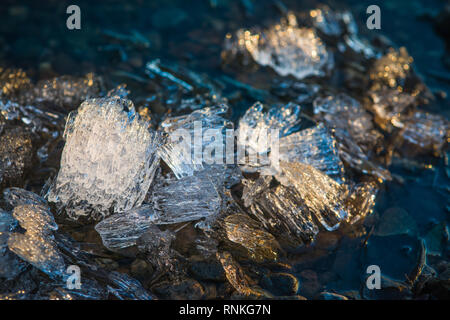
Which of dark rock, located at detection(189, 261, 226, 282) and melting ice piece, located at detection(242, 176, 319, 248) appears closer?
dark rock, located at detection(189, 261, 226, 282)

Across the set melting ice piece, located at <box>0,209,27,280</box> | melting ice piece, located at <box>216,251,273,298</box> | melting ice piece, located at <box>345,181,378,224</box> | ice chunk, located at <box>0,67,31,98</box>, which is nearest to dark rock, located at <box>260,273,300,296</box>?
melting ice piece, located at <box>216,251,273,298</box>

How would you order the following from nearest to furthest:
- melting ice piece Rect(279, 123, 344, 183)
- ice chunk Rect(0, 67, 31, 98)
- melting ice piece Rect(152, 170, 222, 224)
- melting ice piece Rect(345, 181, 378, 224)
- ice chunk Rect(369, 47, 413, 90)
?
melting ice piece Rect(152, 170, 222, 224)
melting ice piece Rect(345, 181, 378, 224)
melting ice piece Rect(279, 123, 344, 183)
ice chunk Rect(0, 67, 31, 98)
ice chunk Rect(369, 47, 413, 90)

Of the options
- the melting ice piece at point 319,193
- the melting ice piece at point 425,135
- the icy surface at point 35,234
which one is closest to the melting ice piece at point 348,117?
the melting ice piece at point 425,135

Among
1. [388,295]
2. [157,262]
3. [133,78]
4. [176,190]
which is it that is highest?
[133,78]

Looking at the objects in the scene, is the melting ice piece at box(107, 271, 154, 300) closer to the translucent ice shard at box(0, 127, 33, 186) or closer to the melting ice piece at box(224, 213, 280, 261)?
the melting ice piece at box(224, 213, 280, 261)

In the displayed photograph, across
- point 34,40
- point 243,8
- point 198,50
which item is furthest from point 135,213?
point 243,8

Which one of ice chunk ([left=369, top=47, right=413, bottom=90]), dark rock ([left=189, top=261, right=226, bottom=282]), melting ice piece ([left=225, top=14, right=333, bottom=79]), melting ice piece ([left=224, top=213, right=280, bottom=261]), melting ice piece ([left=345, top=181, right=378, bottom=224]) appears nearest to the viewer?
dark rock ([left=189, top=261, right=226, bottom=282])

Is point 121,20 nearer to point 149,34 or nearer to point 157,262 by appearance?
point 149,34
